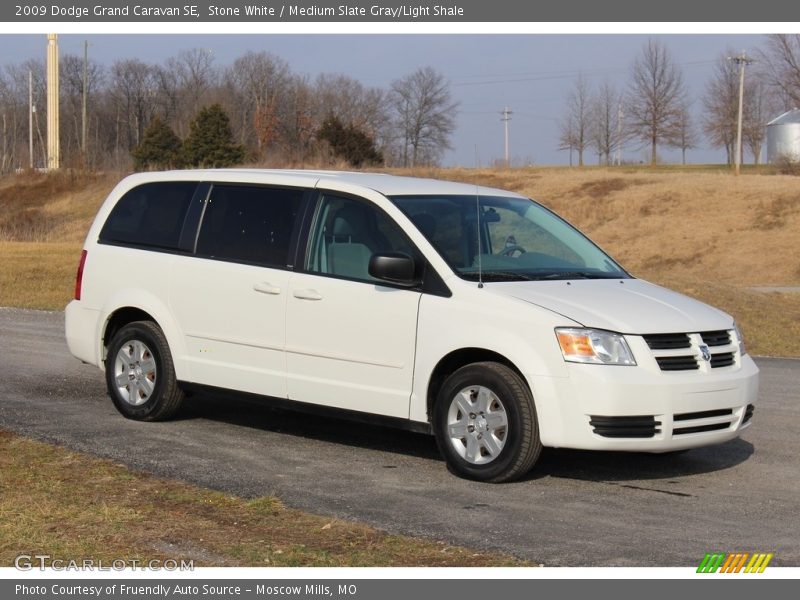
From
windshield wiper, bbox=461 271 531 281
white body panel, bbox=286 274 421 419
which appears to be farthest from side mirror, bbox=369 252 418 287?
windshield wiper, bbox=461 271 531 281

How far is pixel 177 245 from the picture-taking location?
375 inches

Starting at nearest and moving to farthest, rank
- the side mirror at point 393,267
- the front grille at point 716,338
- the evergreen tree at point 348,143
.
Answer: the front grille at point 716,338 → the side mirror at point 393,267 → the evergreen tree at point 348,143

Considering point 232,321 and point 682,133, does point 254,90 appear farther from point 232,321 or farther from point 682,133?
point 232,321

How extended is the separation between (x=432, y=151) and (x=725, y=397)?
303ft

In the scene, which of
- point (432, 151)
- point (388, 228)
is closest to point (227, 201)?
point (388, 228)

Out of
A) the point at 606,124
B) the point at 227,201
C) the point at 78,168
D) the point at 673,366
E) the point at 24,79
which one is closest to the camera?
the point at 673,366

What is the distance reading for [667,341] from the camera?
7.55 meters

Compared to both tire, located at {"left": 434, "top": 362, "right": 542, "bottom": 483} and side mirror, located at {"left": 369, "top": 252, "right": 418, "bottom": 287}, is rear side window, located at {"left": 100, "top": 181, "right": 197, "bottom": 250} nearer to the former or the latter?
side mirror, located at {"left": 369, "top": 252, "right": 418, "bottom": 287}

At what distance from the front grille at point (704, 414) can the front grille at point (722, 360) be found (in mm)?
288

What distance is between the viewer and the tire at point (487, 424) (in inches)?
294

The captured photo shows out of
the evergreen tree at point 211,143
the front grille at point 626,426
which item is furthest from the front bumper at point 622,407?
the evergreen tree at point 211,143

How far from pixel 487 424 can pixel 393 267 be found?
3.95ft

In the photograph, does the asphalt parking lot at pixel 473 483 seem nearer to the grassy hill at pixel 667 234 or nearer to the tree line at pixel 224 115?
the grassy hill at pixel 667 234

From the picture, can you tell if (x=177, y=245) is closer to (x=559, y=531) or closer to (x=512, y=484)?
(x=512, y=484)
